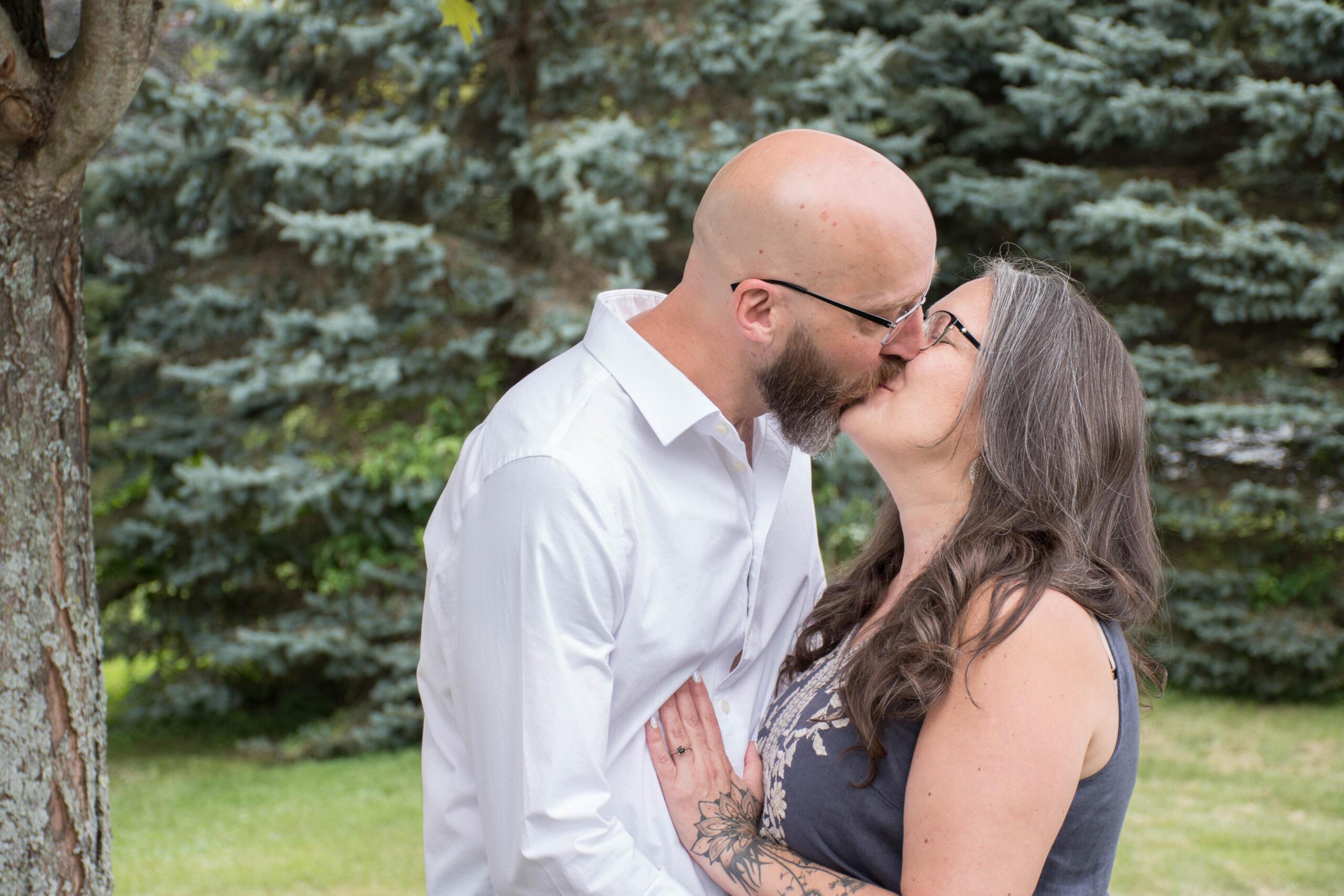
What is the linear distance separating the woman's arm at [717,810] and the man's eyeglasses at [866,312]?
75cm

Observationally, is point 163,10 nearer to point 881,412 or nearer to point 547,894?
point 881,412

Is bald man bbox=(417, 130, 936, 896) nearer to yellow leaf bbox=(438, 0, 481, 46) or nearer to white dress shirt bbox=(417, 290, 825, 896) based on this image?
white dress shirt bbox=(417, 290, 825, 896)

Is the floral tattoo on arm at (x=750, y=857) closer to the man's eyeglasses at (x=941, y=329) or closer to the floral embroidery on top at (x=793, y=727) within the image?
the floral embroidery on top at (x=793, y=727)

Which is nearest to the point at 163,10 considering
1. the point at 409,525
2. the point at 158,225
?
the point at 409,525

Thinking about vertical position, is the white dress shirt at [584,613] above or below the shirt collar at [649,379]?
below

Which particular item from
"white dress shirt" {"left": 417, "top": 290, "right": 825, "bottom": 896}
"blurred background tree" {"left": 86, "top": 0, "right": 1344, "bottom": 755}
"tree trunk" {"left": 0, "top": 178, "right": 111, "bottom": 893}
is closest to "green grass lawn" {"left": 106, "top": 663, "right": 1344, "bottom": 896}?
"blurred background tree" {"left": 86, "top": 0, "right": 1344, "bottom": 755}

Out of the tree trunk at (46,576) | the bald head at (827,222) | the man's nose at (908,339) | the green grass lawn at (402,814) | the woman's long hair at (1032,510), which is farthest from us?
the green grass lawn at (402,814)


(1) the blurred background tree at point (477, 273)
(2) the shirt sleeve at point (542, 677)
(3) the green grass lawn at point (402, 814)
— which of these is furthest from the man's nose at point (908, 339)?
(1) the blurred background tree at point (477, 273)

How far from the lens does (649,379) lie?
203cm

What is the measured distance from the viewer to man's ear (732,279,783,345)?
204 centimetres

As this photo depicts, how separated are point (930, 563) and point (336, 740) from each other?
5510 millimetres

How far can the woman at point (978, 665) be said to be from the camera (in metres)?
1.74

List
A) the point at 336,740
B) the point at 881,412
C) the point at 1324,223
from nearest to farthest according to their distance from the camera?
the point at 881,412, the point at 336,740, the point at 1324,223

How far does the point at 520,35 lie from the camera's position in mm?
7223
